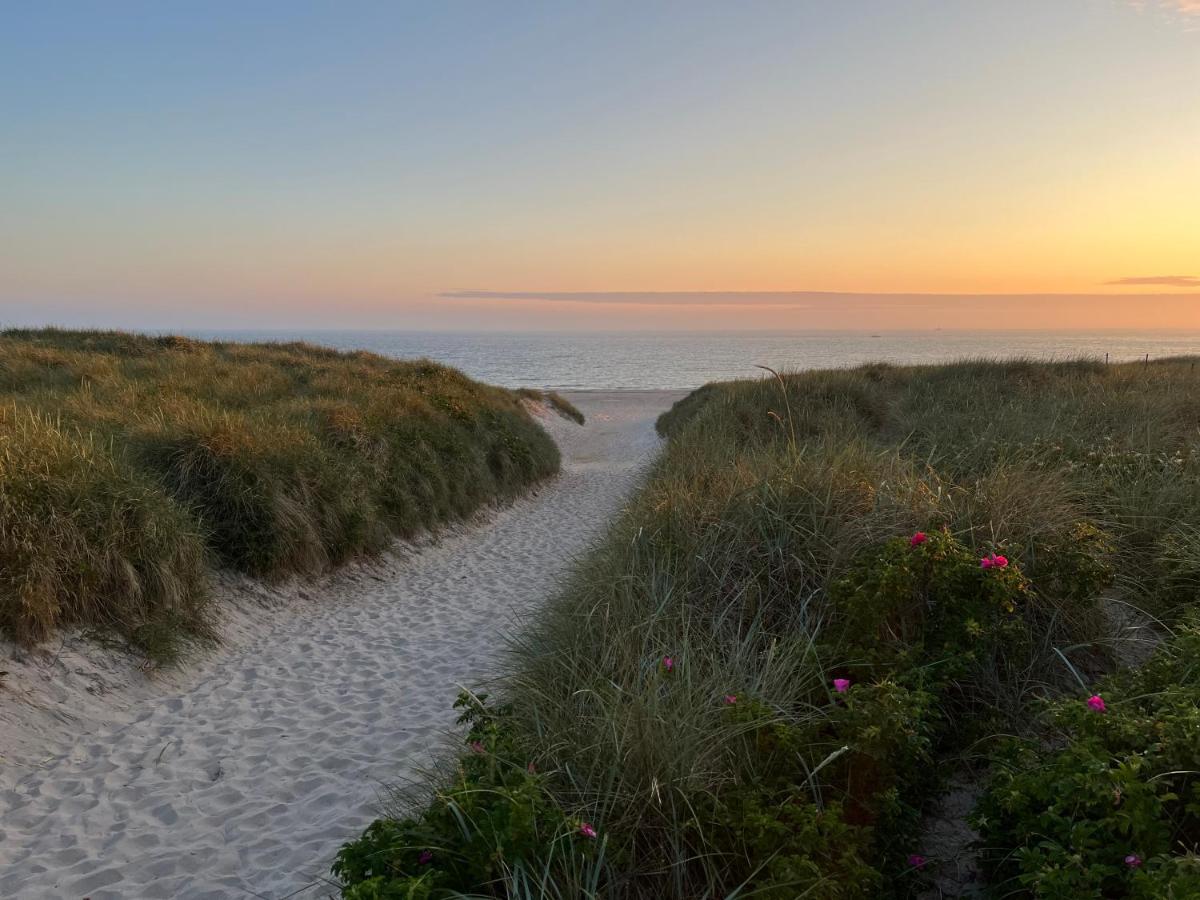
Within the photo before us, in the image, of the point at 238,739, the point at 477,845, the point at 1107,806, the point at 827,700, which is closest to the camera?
the point at 1107,806

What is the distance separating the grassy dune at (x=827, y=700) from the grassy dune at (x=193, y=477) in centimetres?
373

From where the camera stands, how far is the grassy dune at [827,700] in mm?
2535

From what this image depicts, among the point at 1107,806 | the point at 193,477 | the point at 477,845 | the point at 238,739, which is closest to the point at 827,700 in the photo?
the point at 1107,806

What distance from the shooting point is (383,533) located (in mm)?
10398

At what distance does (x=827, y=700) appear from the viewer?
12.7ft

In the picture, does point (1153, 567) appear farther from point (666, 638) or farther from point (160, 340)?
point (160, 340)

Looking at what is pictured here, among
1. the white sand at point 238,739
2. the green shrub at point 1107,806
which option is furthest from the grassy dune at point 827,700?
the white sand at point 238,739

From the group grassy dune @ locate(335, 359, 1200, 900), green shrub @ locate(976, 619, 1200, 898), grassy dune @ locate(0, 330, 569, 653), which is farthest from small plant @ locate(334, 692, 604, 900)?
grassy dune @ locate(0, 330, 569, 653)

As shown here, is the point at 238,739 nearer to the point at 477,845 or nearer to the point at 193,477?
the point at 477,845

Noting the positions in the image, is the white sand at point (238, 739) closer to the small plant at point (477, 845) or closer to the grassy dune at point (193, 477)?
the grassy dune at point (193, 477)

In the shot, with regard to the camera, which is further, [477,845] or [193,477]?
[193,477]

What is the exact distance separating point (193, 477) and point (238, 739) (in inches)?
161

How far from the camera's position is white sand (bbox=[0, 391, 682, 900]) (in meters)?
3.87

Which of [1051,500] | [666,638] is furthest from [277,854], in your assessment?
[1051,500]
